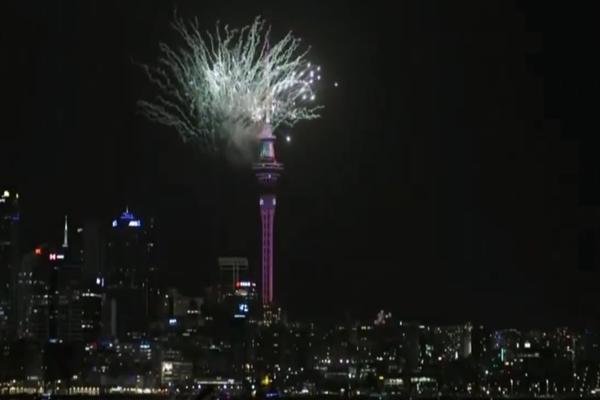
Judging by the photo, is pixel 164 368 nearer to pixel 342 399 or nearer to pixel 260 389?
pixel 260 389

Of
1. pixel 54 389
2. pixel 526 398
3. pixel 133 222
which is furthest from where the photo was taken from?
pixel 133 222

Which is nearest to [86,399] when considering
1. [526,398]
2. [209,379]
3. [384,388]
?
[209,379]

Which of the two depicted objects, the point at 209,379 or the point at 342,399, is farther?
the point at 209,379

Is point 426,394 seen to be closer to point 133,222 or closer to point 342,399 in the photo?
point 342,399

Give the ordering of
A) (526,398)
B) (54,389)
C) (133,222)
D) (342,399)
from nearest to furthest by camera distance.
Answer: (342,399) < (526,398) < (54,389) < (133,222)

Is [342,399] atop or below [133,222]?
below

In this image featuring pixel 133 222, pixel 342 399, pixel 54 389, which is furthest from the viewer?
pixel 133 222

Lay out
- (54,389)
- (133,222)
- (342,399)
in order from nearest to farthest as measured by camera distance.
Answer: (342,399) < (54,389) < (133,222)

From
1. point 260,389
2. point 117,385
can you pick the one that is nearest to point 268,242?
point 260,389

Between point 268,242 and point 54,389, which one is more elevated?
point 268,242
